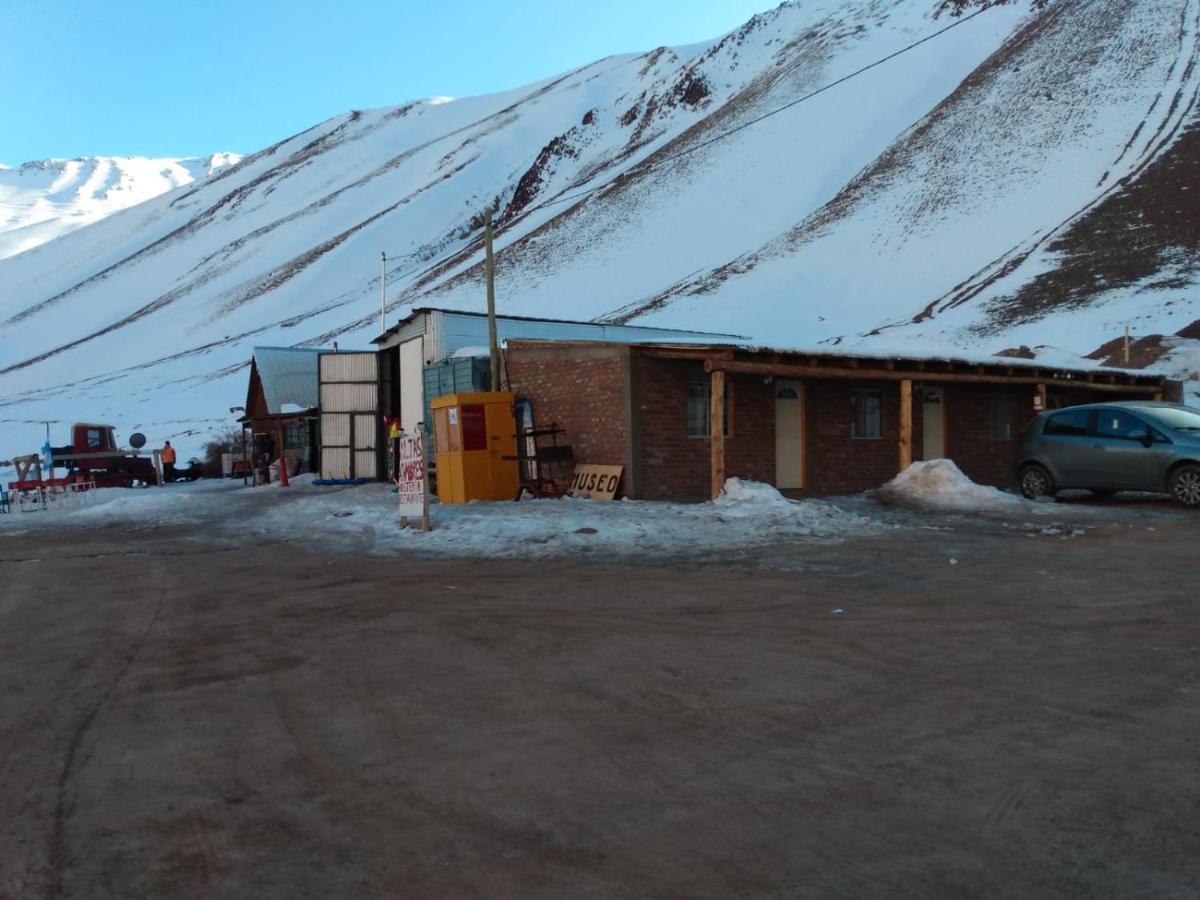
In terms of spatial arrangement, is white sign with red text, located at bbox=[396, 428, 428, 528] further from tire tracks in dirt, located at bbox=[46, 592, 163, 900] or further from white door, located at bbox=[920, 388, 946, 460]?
white door, located at bbox=[920, 388, 946, 460]

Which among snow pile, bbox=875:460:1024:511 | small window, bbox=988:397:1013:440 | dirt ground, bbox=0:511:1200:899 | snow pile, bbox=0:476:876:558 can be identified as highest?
small window, bbox=988:397:1013:440

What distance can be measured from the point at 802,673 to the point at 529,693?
4.92 ft

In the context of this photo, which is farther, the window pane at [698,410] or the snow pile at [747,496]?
the window pane at [698,410]

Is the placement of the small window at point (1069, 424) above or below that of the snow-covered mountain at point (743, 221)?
below

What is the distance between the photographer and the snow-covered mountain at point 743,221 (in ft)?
194

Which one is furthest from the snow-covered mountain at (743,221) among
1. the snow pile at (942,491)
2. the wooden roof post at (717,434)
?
the wooden roof post at (717,434)

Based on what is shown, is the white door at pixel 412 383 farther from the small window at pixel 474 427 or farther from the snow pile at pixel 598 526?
the snow pile at pixel 598 526

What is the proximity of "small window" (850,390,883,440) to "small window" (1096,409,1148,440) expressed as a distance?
14.7ft

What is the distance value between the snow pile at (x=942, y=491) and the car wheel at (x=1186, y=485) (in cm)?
195

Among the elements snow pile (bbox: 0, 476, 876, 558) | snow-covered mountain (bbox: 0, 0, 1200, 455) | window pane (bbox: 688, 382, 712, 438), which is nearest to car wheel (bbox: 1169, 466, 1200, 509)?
snow pile (bbox: 0, 476, 876, 558)

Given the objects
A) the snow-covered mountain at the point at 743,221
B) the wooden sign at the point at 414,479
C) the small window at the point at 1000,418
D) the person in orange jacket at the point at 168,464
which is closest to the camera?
the wooden sign at the point at 414,479

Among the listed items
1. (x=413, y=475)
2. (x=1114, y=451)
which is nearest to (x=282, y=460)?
(x=413, y=475)

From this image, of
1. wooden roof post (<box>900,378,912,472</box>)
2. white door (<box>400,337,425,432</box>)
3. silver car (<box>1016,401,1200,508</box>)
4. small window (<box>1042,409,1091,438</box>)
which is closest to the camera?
silver car (<box>1016,401,1200,508</box>)

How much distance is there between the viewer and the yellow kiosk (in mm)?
16172
